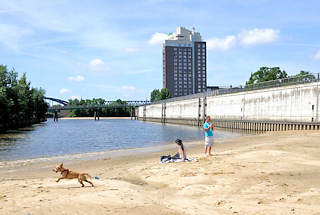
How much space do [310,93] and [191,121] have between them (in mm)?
66488

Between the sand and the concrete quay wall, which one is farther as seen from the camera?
the concrete quay wall

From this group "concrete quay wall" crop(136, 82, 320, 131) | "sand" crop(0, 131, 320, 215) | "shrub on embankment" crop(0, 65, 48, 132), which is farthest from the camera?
"shrub on embankment" crop(0, 65, 48, 132)

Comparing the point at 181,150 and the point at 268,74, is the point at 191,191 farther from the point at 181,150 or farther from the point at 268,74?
the point at 268,74

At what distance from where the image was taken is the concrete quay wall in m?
47.2

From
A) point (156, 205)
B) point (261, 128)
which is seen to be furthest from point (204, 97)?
point (156, 205)

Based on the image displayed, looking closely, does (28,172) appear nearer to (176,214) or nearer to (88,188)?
(88,188)

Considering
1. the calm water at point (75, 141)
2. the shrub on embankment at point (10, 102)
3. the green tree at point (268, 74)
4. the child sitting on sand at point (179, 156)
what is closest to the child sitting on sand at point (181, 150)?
the child sitting on sand at point (179, 156)

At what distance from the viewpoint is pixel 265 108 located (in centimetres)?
6191

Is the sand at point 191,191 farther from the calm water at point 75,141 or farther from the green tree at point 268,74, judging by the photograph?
the green tree at point 268,74

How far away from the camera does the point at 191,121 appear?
112500 millimetres

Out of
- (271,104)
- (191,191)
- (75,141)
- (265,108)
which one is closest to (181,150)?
(191,191)

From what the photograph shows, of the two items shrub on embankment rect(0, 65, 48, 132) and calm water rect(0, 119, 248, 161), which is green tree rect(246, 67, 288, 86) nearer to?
calm water rect(0, 119, 248, 161)

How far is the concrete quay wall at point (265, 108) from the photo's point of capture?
47219 mm

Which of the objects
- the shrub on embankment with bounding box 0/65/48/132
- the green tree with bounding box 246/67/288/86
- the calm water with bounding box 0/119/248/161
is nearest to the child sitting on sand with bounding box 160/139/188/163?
the calm water with bounding box 0/119/248/161
